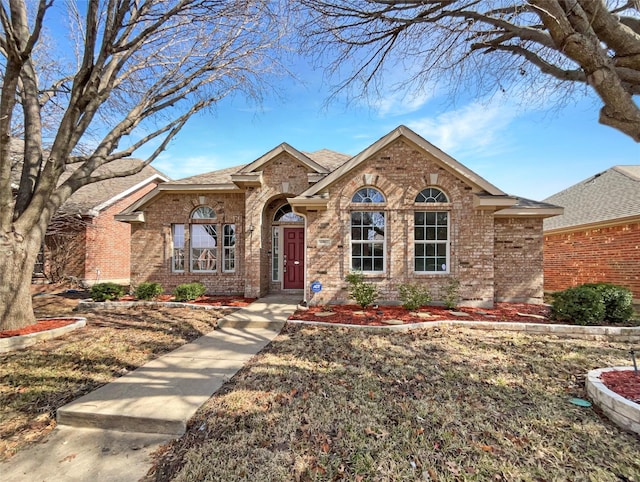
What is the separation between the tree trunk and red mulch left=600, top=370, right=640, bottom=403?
10063 mm

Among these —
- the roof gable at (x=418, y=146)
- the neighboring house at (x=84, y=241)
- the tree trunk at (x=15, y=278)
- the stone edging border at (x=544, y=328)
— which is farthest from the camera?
the neighboring house at (x=84, y=241)

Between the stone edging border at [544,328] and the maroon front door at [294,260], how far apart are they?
421 centimetres

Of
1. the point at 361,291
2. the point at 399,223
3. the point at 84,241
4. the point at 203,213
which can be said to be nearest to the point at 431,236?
the point at 399,223

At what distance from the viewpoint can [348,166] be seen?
28.7ft

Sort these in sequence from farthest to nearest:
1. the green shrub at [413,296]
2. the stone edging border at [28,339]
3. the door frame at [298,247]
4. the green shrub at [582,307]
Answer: the door frame at [298,247], the green shrub at [413,296], the green shrub at [582,307], the stone edging border at [28,339]

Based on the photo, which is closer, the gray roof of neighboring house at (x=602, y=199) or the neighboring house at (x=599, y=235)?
the neighboring house at (x=599, y=235)

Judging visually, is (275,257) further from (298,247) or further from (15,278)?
(15,278)

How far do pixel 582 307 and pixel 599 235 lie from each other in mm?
7113

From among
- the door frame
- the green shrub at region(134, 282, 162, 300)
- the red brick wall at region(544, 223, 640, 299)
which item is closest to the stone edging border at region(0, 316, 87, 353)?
the green shrub at region(134, 282, 162, 300)

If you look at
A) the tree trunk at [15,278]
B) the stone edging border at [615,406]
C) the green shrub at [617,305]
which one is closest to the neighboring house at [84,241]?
the tree trunk at [15,278]

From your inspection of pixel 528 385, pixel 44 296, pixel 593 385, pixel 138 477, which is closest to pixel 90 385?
pixel 138 477

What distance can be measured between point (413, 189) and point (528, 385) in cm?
597

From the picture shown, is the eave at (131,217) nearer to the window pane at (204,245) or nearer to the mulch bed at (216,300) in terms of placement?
the window pane at (204,245)

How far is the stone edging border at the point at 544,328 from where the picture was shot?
20.6ft
